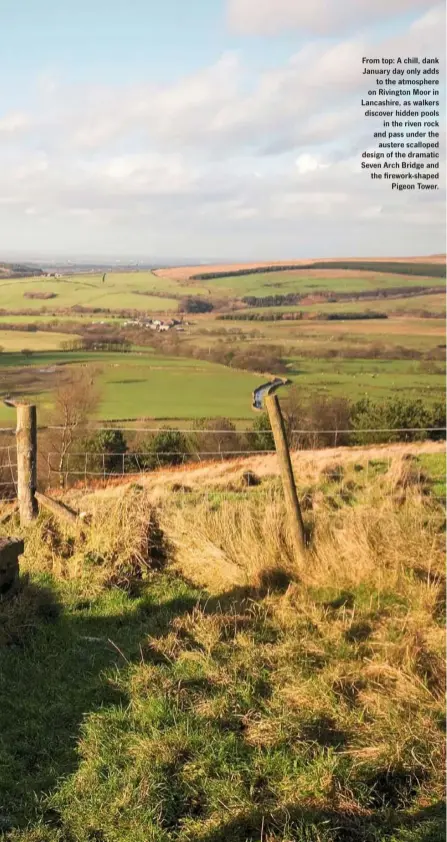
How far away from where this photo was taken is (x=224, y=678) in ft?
12.1

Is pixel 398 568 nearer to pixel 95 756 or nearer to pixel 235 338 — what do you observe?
pixel 95 756

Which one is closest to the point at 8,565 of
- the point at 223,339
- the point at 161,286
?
the point at 223,339

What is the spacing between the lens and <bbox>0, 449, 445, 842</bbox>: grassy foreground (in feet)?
8.74

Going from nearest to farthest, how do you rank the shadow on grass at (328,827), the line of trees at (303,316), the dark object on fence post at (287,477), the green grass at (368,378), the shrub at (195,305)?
the shadow on grass at (328,827)
the dark object on fence post at (287,477)
the green grass at (368,378)
the shrub at (195,305)
the line of trees at (303,316)

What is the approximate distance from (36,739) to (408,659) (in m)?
2.45

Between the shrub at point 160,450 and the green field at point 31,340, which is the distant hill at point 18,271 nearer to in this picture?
the green field at point 31,340

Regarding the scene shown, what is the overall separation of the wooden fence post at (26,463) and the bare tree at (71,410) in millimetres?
8144

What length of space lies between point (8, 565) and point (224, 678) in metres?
2.15

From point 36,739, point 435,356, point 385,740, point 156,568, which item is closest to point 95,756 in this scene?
point 36,739

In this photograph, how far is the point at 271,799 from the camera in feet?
8.89

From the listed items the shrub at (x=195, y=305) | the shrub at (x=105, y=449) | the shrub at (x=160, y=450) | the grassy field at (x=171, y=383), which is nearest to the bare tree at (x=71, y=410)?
the grassy field at (x=171, y=383)

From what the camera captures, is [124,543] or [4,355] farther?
[4,355]

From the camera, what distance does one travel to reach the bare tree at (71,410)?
16.7 metres

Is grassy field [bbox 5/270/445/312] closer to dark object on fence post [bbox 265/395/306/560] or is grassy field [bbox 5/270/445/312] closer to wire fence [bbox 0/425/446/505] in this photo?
wire fence [bbox 0/425/446/505]
